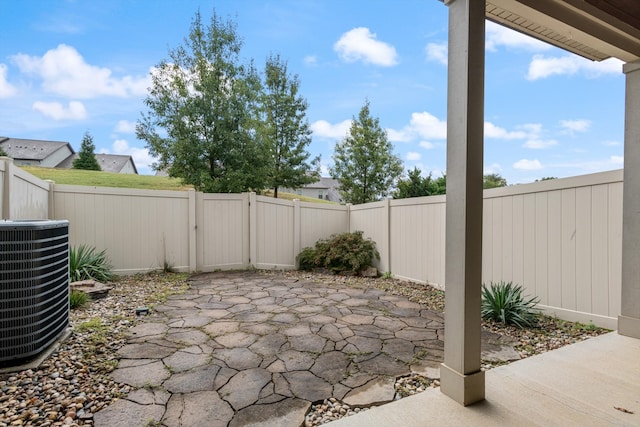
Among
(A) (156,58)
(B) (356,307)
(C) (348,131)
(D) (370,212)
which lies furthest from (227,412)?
(C) (348,131)

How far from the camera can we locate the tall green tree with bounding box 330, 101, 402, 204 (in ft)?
43.5

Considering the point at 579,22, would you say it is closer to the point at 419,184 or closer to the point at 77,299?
the point at 77,299

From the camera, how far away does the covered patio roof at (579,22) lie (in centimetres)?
210

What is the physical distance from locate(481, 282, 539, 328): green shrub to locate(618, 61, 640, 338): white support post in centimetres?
77

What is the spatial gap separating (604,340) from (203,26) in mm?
10121

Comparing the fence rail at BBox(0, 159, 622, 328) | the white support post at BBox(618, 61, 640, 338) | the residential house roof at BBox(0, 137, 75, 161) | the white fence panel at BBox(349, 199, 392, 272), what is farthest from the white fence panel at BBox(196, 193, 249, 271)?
the residential house roof at BBox(0, 137, 75, 161)

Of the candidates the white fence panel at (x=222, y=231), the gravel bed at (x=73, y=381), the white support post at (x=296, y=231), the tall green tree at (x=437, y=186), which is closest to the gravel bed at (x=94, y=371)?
the gravel bed at (x=73, y=381)

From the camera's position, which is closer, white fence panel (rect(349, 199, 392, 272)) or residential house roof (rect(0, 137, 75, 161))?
white fence panel (rect(349, 199, 392, 272))

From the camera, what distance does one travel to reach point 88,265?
5.01 meters

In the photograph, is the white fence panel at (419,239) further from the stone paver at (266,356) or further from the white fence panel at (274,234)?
the white fence panel at (274,234)

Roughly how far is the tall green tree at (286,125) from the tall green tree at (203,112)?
→ 4.29 meters

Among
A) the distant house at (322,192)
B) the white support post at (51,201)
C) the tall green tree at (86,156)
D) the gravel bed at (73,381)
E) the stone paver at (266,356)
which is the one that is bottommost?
the stone paver at (266,356)

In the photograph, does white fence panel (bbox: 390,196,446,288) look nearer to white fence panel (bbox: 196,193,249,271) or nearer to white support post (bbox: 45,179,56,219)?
white fence panel (bbox: 196,193,249,271)

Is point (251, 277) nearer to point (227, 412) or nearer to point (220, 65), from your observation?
point (227, 412)
